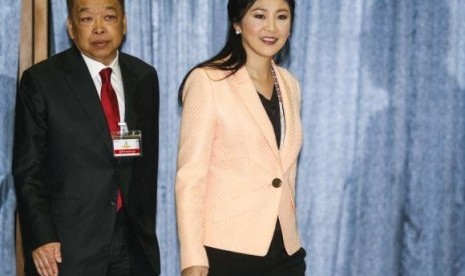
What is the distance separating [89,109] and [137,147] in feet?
0.61

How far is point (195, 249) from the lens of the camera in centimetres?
165

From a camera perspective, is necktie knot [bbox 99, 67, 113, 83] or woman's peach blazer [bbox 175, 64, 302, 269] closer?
woman's peach blazer [bbox 175, 64, 302, 269]

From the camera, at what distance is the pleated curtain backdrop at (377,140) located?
2.73 m

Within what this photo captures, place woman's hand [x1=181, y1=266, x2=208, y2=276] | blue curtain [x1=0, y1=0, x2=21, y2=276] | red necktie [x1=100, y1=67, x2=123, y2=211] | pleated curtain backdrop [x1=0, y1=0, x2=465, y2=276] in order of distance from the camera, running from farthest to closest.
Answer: pleated curtain backdrop [x1=0, y1=0, x2=465, y2=276], blue curtain [x1=0, y1=0, x2=21, y2=276], red necktie [x1=100, y1=67, x2=123, y2=211], woman's hand [x1=181, y1=266, x2=208, y2=276]

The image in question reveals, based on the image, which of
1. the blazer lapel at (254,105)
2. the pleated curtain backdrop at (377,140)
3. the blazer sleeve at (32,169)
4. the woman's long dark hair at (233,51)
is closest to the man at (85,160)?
the blazer sleeve at (32,169)

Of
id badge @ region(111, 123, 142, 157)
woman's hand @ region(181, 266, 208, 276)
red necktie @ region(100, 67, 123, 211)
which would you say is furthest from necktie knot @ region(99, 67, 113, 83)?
woman's hand @ region(181, 266, 208, 276)

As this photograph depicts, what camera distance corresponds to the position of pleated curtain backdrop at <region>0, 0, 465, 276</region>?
2.73 m

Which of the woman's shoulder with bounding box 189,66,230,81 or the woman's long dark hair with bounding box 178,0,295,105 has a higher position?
the woman's long dark hair with bounding box 178,0,295,105

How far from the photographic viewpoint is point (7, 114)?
7.81 feet

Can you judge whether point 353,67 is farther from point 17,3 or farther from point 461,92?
point 17,3

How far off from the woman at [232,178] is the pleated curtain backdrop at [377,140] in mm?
943

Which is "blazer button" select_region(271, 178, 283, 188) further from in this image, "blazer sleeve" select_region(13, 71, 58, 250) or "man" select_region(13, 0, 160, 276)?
"blazer sleeve" select_region(13, 71, 58, 250)

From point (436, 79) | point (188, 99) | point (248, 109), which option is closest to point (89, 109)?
point (188, 99)

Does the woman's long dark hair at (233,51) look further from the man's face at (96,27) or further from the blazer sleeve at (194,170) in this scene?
the man's face at (96,27)
